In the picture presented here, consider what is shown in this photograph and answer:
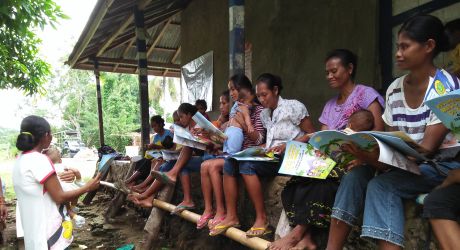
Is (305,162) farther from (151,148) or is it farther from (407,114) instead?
(151,148)

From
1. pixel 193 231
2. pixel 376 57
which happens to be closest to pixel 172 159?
pixel 193 231

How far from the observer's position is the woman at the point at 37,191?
199 centimetres

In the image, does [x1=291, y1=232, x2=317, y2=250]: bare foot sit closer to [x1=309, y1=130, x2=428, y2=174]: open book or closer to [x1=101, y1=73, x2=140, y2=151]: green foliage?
[x1=309, y1=130, x2=428, y2=174]: open book

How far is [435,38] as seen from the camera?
1.67 m

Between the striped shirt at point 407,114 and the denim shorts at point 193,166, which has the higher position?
the striped shirt at point 407,114

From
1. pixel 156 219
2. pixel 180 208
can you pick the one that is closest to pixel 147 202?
pixel 156 219

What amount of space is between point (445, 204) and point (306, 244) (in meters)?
0.81

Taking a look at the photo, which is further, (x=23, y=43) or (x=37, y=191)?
(x=23, y=43)

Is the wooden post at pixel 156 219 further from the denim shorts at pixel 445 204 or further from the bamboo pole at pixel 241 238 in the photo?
the denim shorts at pixel 445 204

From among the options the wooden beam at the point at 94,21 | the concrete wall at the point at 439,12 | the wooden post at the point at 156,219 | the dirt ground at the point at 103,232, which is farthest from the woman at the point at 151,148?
the concrete wall at the point at 439,12

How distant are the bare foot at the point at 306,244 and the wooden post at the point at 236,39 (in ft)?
5.54

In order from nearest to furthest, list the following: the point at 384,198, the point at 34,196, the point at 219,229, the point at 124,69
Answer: the point at 384,198 < the point at 34,196 < the point at 219,229 < the point at 124,69

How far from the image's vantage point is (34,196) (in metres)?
2.00

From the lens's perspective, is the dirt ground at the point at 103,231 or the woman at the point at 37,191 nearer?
the woman at the point at 37,191
